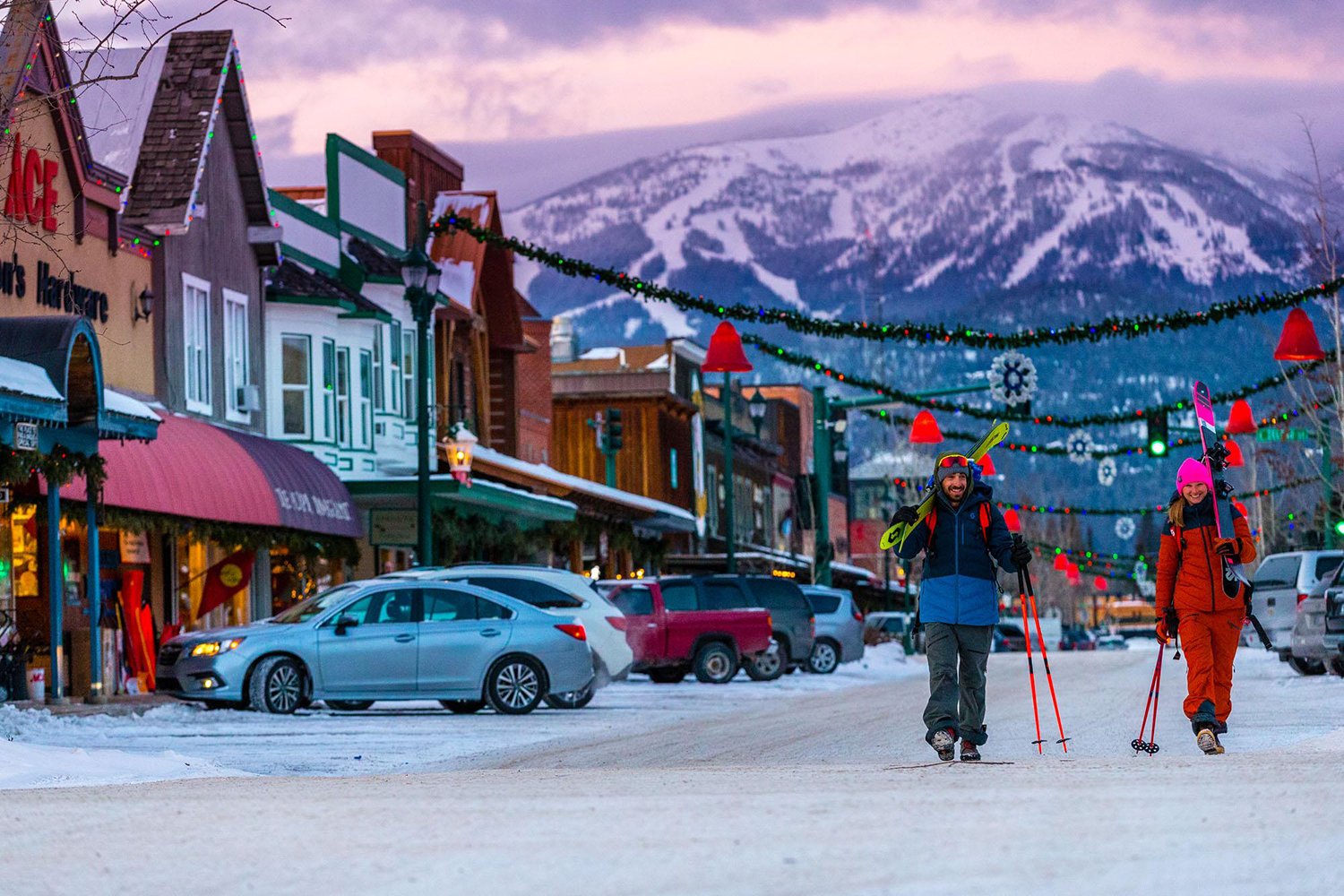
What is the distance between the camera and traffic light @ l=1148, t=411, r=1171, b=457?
41.8 metres

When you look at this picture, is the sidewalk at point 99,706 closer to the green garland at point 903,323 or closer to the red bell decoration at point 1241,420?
the green garland at point 903,323

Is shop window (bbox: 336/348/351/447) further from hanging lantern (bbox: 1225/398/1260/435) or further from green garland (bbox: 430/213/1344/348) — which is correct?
hanging lantern (bbox: 1225/398/1260/435)

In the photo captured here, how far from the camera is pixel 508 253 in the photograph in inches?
1864

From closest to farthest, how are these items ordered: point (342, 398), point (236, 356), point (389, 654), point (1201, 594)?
1. point (1201, 594)
2. point (389, 654)
3. point (236, 356)
4. point (342, 398)

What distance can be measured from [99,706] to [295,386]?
12.1 m

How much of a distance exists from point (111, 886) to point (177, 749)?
1100cm

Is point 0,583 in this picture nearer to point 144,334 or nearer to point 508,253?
point 144,334

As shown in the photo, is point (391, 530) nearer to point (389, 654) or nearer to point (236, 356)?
point (236, 356)

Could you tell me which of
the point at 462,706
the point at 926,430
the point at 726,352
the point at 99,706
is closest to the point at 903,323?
the point at 726,352

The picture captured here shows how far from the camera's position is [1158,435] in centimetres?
4200

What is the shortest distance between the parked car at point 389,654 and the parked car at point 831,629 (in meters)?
16.0

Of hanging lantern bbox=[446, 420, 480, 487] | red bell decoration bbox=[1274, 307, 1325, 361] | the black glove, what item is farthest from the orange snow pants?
hanging lantern bbox=[446, 420, 480, 487]

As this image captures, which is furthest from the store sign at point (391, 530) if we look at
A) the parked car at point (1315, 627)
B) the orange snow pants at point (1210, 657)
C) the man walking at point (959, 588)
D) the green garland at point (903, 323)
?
the man walking at point (959, 588)

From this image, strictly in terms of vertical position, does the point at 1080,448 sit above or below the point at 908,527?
above
